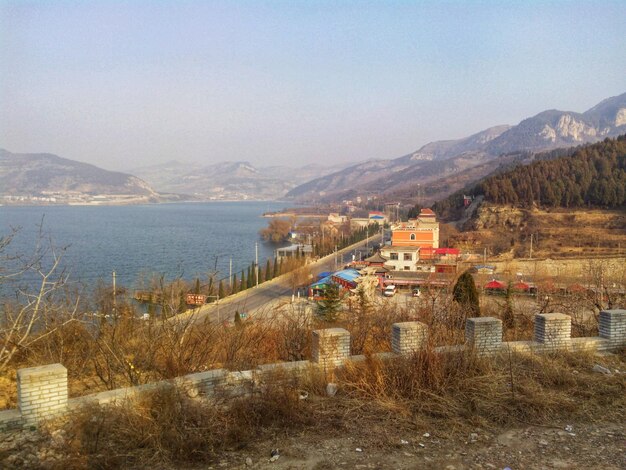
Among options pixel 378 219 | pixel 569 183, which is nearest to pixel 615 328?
pixel 569 183

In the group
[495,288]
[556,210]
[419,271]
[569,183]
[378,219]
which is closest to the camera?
[495,288]

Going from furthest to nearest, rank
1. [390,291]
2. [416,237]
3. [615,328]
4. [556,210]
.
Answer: [556,210]
[416,237]
[390,291]
[615,328]

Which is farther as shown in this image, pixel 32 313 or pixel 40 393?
pixel 32 313

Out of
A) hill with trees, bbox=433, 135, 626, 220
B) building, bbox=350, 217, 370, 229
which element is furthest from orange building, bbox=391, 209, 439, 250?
building, bbox=350, 217, 370, 229

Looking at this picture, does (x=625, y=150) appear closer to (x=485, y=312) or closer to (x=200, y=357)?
(x=485, y=312)

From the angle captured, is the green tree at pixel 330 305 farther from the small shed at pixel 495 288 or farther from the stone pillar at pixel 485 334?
the small shed at pixel 495 288

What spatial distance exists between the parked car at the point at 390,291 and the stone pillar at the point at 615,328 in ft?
63.9

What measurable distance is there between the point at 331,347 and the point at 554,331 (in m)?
2.94

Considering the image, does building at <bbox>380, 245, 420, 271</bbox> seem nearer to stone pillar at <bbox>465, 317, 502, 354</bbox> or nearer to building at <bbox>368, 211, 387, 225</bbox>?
stone pillar at <bbox>465, 317, 502, 354</bbox>

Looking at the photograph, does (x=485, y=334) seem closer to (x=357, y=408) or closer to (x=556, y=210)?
(x=357, y=408)

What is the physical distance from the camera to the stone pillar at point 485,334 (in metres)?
5.57

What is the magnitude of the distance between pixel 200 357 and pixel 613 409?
424cm

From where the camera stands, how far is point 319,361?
5105 mm

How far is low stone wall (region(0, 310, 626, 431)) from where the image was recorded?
380 centimetres
